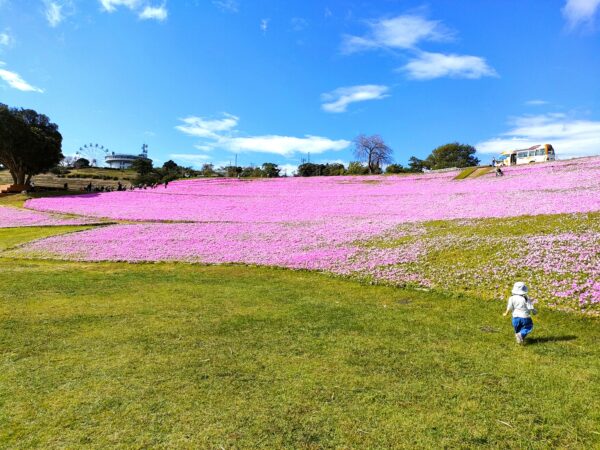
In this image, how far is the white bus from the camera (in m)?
62.6

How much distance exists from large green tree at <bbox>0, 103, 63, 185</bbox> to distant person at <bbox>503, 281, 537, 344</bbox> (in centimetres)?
6765

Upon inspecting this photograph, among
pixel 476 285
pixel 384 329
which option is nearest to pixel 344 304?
pixel 384 329

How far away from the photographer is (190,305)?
12.6 meters

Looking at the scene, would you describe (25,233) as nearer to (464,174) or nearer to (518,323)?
(518,323)

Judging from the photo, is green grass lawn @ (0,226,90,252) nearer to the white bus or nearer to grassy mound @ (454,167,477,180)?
grassy mound @ (454,167,477,180)

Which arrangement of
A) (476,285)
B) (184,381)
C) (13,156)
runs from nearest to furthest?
(184,381)
(476,285)
(13,156)

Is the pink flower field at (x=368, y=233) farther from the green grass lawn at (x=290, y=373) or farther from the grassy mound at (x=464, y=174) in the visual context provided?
the grassy mound at (x=464, y=174)

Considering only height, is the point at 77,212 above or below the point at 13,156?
below

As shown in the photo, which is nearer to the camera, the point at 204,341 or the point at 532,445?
the point at 532,445

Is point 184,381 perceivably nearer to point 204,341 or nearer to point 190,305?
point 204,341

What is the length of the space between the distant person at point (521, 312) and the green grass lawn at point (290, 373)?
358 millimetres

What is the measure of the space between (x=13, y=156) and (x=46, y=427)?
223ft

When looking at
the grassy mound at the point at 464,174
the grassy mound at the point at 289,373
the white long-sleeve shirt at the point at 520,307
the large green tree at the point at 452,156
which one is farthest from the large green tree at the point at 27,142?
the large green tree at the point at 452,156

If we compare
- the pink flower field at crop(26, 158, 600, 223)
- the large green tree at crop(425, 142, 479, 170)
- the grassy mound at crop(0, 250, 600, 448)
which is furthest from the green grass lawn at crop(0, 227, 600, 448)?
the large green tree at crop(425, 142, 479, 170)
